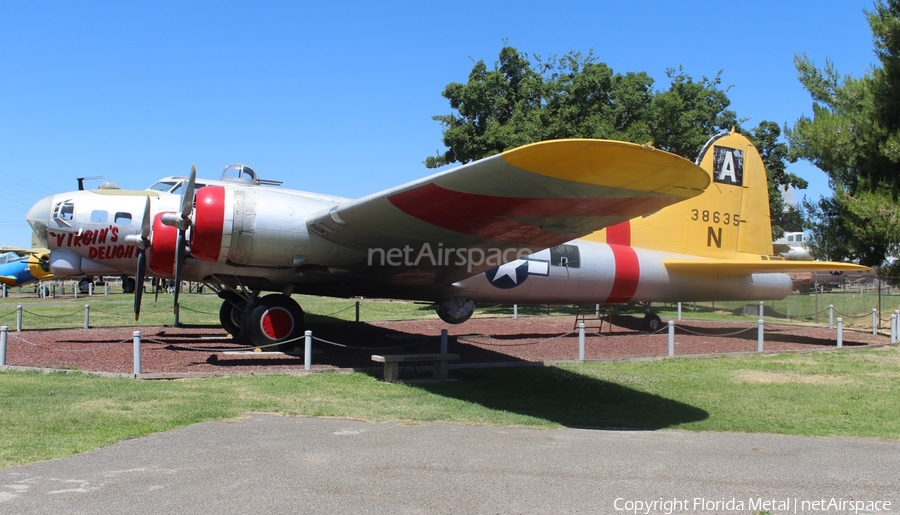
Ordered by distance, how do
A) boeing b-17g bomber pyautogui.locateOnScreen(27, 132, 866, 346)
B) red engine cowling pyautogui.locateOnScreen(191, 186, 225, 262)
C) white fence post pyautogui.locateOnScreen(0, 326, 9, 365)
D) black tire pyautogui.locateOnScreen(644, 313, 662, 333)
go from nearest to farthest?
boeing b-17g bomber pyautogui.locateOnScreen(27, 132, 866, 346)
white fence post pyautogui.locateOnScreen(0, 326, 9, 365)
red engine cowling pyautogui.locateOnScreen(191, 186, 225, 262)
black tire pyautogui.locateOnScreen(644, 313, 662, 333)

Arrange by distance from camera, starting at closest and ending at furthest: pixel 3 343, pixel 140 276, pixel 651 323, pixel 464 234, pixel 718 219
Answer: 1. pixel 464 234
2. pixel 3 343
3. pixel 140 276
4. pixel 718 219
5. pixel 651 323

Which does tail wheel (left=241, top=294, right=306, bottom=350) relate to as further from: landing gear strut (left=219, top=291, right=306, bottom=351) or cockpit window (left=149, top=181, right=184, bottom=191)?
cockpit window (left=149, top=181, right=184, bottom=191)

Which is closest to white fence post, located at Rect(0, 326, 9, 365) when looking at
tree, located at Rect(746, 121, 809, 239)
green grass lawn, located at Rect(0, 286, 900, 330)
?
green grass lawn, located at Rect(0, 286, 900, 330)

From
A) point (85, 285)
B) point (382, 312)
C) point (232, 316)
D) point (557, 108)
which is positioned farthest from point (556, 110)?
point (85, 285)

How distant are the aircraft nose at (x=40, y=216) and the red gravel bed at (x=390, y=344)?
2.00 metres

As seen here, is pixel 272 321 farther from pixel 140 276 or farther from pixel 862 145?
pixel 862 145

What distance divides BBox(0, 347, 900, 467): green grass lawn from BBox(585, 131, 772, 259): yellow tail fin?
18.0 ft

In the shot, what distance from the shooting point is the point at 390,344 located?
48.1 feet

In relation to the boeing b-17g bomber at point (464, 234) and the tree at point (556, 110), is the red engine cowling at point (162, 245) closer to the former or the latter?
the boeing b-17g bomber at point (464, 234)

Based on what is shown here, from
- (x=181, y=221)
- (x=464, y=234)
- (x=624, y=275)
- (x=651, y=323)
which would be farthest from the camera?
(x=651, y=323)

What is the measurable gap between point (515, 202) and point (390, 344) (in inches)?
282

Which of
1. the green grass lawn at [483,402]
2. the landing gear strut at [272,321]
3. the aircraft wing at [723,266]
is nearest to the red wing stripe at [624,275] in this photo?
the aircraft wing at [723,266]

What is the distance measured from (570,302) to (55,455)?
38.3ft

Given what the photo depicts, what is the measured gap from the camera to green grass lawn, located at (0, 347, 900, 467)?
7.00 meters
